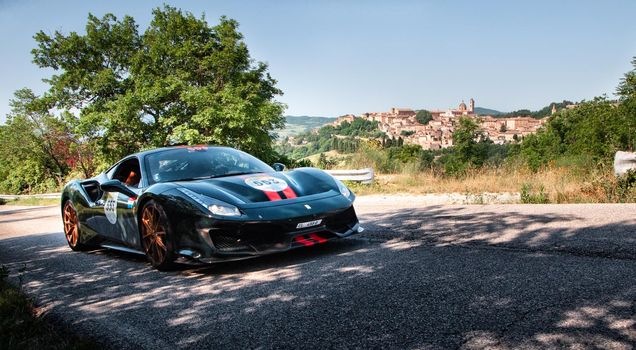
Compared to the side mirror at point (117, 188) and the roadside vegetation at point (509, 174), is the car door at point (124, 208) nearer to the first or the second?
the side mirror at point (117, 188)

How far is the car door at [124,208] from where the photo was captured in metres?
5.79

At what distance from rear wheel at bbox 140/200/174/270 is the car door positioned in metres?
0.23

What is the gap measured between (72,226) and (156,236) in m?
2.89

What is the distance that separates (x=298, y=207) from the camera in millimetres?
5043

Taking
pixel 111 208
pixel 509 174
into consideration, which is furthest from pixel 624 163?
pixel 111 208

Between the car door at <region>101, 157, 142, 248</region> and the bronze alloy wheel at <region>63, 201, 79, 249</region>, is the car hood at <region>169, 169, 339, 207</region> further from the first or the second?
the bronze alloy wheel at <region>63, 201, 79, 249</region>

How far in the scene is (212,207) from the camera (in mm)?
4797

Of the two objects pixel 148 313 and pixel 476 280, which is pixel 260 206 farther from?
pixel 476 280

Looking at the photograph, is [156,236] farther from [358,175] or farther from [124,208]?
[358,175]

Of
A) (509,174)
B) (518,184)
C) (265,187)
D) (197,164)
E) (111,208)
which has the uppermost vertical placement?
(197,164)

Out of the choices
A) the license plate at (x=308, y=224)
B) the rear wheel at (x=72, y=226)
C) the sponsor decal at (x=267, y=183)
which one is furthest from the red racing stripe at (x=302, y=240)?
the rear wheel at (x=72, y=226)

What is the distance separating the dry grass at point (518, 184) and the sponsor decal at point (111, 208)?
22.4 feet

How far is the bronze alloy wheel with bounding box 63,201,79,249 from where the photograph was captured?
7414mm

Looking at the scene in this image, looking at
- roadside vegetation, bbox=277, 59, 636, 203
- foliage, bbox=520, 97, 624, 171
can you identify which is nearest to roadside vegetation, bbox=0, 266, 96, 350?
roadside vegetation, bbox=277, 59, 636, 203
